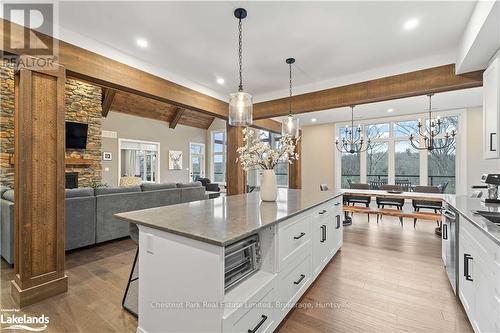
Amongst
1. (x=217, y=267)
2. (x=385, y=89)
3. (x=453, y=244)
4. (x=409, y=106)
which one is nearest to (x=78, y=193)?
(x=217, y=267)

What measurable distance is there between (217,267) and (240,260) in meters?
0.44

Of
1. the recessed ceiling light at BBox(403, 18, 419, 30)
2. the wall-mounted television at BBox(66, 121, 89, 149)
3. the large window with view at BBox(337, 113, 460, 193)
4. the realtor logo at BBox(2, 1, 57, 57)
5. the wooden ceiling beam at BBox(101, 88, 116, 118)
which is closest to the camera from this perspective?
the realtor logo at BBox(2, 1, 57, 57)

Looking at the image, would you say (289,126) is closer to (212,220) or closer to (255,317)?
(212,220)

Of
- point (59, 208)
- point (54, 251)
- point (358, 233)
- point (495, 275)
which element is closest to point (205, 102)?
point (59, 208)

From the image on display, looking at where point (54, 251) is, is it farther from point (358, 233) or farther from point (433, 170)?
point (433, 170)

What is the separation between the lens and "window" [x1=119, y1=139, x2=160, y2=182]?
26.3 feet

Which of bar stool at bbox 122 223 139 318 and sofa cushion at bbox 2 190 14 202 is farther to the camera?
sofa cushion at bbox 2 190 14 202

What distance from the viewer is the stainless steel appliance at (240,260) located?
153 centimetres

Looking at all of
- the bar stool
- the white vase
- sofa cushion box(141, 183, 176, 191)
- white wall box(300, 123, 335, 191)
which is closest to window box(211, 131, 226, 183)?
white wall box(300, 123, 335, 191)

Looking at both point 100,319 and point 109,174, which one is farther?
point 109,174

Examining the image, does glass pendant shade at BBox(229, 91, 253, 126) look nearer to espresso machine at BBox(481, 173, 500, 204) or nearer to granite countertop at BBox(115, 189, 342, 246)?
granite countertop at BBox(115, 189, 342, 246)

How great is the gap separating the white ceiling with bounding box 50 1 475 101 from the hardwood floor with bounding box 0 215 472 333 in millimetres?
2677

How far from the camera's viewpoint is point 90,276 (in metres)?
2.68

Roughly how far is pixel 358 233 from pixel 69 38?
5.20 meters
